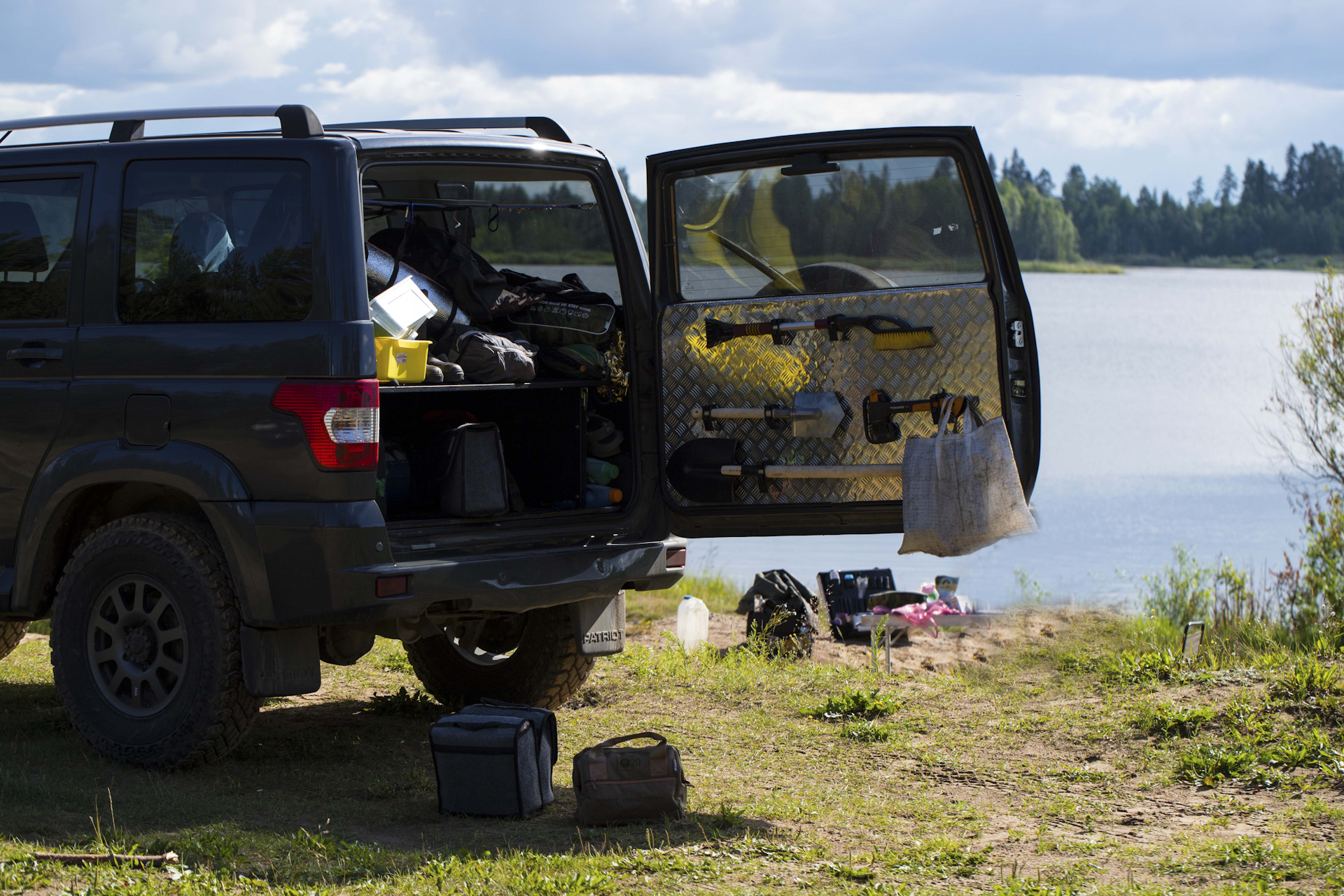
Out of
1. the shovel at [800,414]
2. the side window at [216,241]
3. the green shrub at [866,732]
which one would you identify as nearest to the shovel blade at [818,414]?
the shovel at [800,414]

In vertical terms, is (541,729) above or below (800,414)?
below

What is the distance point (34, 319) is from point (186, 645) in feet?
4.19

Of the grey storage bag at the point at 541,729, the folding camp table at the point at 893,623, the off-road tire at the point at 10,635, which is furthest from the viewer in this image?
the folding camp table at the point at 893,623

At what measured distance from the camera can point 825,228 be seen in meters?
5.36

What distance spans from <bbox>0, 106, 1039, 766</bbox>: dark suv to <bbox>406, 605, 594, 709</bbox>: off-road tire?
0.6 inches

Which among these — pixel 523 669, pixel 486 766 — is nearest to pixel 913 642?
pixel 523 669

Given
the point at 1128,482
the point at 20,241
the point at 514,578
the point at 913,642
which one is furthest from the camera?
the point at 1128,482

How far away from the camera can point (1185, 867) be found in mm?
3961

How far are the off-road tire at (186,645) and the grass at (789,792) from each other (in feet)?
0.43

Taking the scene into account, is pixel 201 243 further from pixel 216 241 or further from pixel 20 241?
pixel 20 241

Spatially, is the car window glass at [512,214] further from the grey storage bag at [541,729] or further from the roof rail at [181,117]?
the grey storage bag at [541,729]

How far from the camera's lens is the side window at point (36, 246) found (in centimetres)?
486

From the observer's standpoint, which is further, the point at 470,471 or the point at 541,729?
the point at 470,471

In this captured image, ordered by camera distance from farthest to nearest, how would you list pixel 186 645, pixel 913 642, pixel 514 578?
pixel 913 642 < pixel 514 578 < pixel 186 645
